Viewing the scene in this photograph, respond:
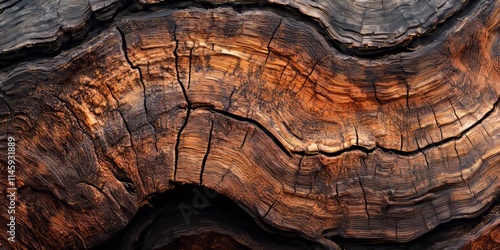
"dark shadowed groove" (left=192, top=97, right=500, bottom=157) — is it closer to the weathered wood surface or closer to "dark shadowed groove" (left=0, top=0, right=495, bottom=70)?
the weathered wood surface

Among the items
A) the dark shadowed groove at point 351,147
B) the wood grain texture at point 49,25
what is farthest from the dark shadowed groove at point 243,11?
the dark shadowed groove at point 351,147

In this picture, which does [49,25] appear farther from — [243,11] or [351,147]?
[351,147]

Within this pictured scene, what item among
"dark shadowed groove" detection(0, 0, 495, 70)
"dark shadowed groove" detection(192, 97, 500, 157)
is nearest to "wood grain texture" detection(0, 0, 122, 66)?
"dark shadowed groove" detection(0, 0, 495, 70)

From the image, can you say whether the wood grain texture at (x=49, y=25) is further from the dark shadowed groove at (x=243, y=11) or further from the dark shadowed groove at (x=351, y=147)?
the dark shadowed groove at (x=351, y=147)

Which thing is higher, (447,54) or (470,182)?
(447,54)

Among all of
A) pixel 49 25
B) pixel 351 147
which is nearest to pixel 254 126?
pixel 351 147

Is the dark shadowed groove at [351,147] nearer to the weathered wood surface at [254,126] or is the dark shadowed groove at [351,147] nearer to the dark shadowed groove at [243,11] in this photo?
the weathered wood surface at [254,126]

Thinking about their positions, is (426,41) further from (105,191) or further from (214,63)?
(105,191)

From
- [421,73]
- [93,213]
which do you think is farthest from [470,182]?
[93,213]
